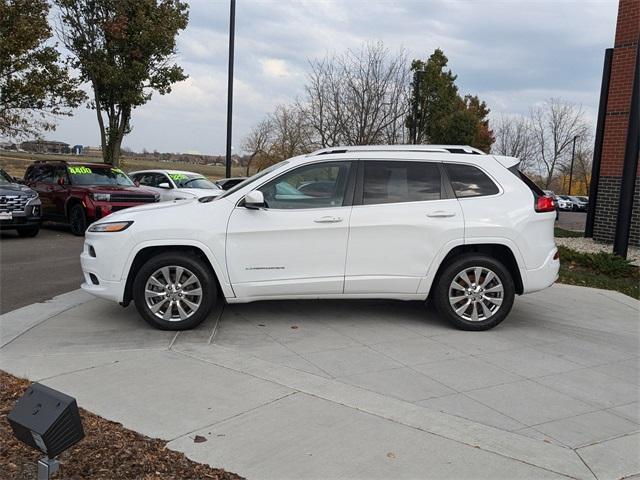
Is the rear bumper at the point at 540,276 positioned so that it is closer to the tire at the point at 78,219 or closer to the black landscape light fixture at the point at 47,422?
the black landscape light fixture at the point at 47,422

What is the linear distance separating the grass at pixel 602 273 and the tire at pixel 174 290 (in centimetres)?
586

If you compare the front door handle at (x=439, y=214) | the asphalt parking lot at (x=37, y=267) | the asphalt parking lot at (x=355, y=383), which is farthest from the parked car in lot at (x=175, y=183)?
the front door handle at (x=439, y=214)

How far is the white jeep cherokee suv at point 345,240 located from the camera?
5.60 meters

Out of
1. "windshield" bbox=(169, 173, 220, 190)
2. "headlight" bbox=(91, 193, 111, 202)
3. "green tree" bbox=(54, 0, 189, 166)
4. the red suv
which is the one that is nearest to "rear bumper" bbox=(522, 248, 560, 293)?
the red suv

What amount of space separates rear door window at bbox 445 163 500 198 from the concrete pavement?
1.40m

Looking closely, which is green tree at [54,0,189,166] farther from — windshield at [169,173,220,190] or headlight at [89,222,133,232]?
headlight at [89,222,133,232]

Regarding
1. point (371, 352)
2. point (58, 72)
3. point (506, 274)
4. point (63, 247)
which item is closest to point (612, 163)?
point (506, 274)

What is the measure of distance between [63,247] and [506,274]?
8.96 meters

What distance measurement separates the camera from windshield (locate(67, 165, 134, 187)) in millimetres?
13768

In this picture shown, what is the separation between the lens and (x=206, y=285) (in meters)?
5.59

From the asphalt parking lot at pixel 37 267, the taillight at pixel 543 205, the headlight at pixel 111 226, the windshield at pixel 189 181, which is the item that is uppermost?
the taillight at pixel 543 205

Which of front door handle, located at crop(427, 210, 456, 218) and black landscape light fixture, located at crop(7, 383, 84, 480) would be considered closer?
black landscape light fixture, located at crop(7, 383, 84, 480)

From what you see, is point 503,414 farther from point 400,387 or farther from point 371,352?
point 371,352

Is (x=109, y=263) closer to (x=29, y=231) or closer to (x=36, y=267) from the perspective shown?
(x=36, y=267)
